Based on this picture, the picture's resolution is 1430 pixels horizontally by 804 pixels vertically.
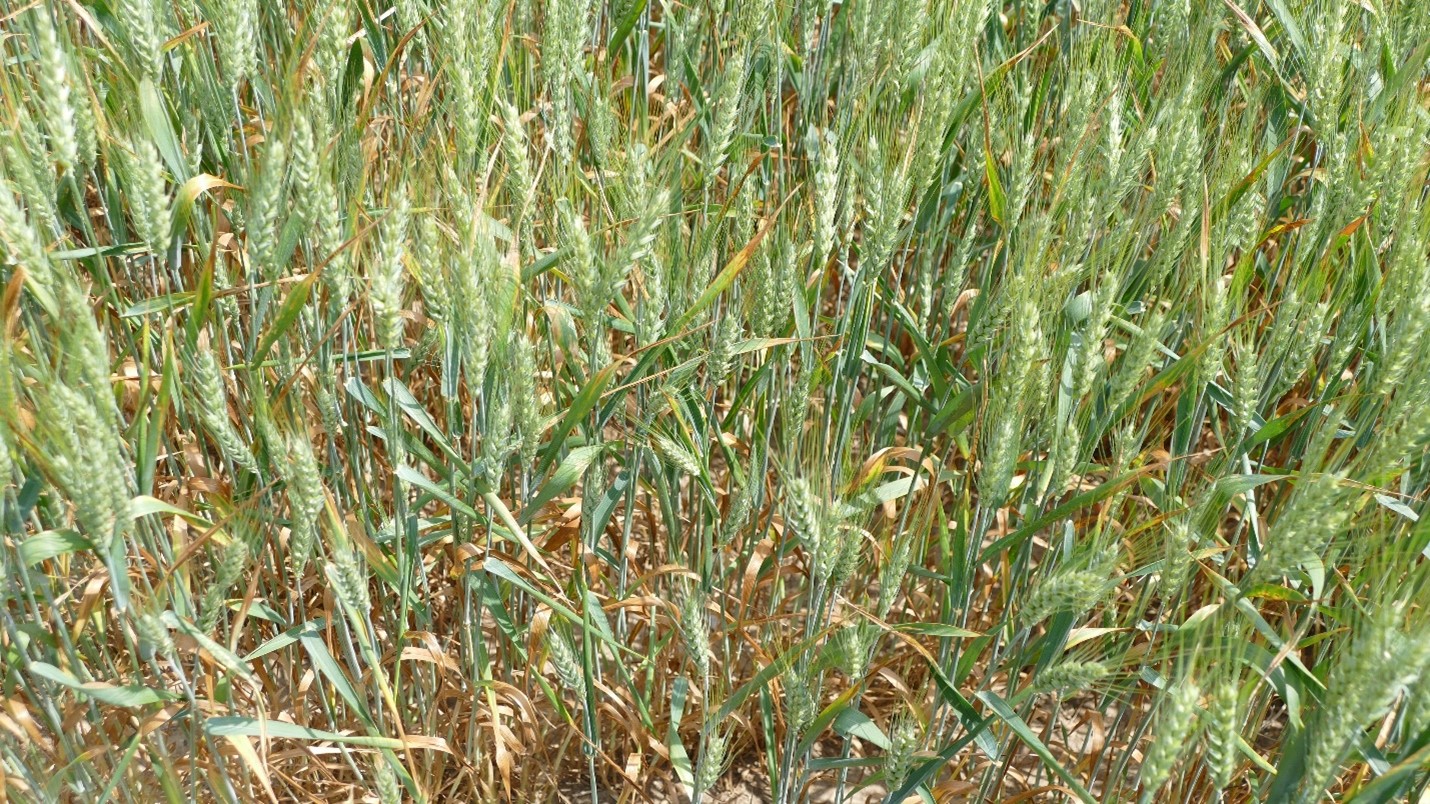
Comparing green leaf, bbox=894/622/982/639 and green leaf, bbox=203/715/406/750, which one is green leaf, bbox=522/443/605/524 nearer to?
green leaf, bbox=203/715/406/750

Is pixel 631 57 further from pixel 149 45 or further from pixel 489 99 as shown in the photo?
pixel 149 45

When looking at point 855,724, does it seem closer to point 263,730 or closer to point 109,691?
point 263,730

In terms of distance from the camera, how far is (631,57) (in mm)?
2018

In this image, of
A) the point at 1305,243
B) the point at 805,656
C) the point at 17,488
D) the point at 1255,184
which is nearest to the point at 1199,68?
the point at 1255,184

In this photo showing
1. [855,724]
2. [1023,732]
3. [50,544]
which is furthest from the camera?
[855,724]

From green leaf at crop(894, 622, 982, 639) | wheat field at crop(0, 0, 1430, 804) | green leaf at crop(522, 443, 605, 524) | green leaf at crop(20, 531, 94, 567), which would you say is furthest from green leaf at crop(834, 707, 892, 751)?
green leaf at crop(20, 531, 94, 567)

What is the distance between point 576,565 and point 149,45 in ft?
2.51

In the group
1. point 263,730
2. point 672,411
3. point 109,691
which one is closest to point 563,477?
point 672,411

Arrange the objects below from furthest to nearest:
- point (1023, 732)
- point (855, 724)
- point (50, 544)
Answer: point (855, 724)
point (1023, 732)
point (50, 544)

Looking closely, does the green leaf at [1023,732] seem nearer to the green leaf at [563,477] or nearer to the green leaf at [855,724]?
the green leaf at [855,724]

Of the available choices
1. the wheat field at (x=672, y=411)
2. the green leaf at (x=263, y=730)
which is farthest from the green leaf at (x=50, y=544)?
the green leaf at (x=263, y=730)

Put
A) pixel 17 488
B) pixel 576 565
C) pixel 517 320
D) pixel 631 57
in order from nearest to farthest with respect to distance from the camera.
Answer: pixel 17 488, pixel 517 320, pixel 576 565, pixel 631 57

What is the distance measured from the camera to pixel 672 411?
1473 mm

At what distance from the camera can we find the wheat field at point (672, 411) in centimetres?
118
